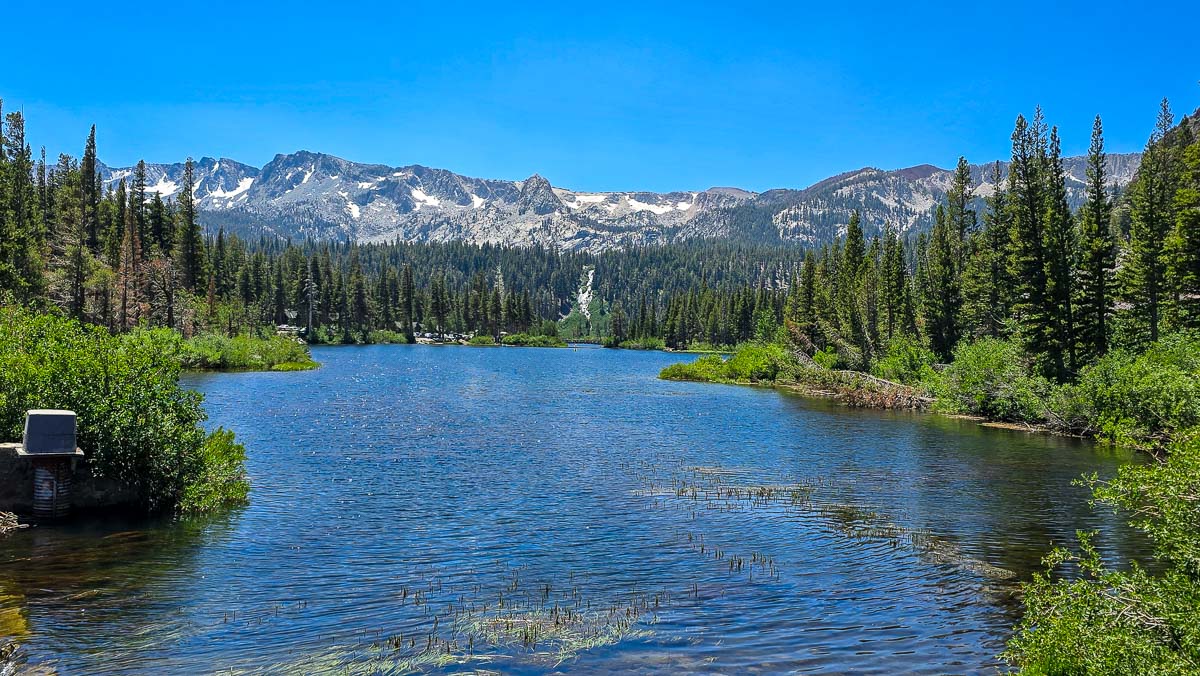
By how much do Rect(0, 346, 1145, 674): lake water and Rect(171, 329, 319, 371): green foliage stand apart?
167 feet

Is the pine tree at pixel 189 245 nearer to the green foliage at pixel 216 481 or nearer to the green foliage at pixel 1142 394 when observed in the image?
the green foliage at pixel 216 481

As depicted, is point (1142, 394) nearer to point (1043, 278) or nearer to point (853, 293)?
point (1043, 278)

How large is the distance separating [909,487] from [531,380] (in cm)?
5784

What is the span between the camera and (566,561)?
17.7 meters

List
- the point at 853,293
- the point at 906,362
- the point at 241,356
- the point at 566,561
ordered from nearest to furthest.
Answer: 1. the point at 566,561
2. the point at 906,362
3. the point at 241,356
4. the point at 853,293

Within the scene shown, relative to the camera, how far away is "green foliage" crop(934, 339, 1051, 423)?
146 ft

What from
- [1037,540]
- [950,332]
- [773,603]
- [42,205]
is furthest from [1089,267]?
[42,205]

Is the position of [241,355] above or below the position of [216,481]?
above

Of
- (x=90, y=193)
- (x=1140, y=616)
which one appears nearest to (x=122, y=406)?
(x=1140, y=616)

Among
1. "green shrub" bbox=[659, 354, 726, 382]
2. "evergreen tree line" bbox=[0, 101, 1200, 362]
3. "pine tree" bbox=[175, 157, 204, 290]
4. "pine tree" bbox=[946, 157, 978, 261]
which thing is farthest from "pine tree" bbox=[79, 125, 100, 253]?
"pine tree" bbox=[946, 157, 978, 261]

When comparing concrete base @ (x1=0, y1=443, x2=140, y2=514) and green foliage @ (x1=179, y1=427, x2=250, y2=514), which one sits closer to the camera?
concrete base @ (x1=0, y1=443, x2=140, y2=514)

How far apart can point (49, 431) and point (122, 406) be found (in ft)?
6.06

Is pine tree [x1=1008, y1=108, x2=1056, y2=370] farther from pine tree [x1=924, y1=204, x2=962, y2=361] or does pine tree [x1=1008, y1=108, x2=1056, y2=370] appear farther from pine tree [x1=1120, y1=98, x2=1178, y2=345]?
pine tree [x1=924, y1=204, x2=962, y2=361]

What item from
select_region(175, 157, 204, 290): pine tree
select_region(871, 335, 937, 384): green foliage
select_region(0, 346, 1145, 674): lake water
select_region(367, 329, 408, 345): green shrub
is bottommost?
select_region(0, 346, 1145, 674): lake water
